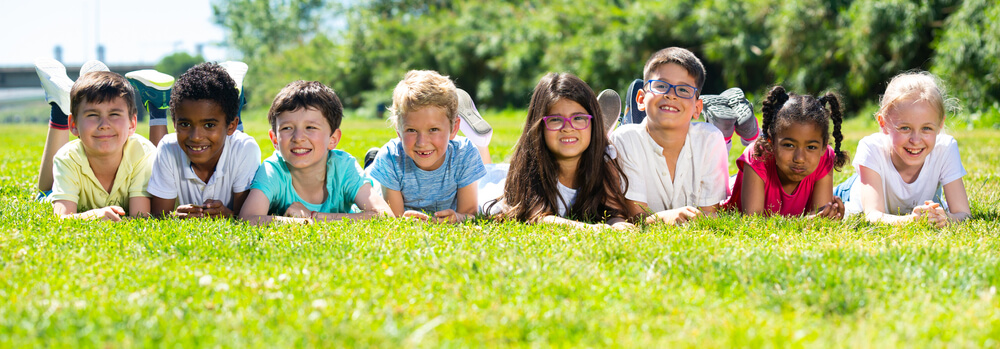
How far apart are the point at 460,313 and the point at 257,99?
138 feet

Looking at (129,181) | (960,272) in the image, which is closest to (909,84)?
(960,272)

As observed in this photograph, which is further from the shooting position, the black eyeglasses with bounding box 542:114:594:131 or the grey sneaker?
the grey sneaker

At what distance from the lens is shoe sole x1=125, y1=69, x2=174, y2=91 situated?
570cm

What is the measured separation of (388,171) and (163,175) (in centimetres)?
149

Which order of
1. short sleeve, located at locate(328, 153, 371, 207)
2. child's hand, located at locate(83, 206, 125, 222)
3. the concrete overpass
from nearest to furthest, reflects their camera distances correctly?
child's hand, located at locate(83, 206, 125, 222), short sleeve, located at locate(328, 153, 371, 207), the concrete overpass

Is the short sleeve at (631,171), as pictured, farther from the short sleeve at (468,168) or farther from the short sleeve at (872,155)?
the short sleeve at (872,155)

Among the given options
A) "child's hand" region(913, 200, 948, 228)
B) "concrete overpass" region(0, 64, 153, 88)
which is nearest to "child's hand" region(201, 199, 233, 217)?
"child's hand" region(913, 200, 948, 228)

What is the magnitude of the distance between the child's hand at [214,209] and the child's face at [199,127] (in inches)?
12.0

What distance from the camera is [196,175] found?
16.3 feet

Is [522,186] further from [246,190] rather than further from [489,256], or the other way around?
[246,190]

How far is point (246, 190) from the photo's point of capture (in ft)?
16.7

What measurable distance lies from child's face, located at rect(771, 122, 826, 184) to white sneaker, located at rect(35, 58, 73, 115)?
17.2 ft

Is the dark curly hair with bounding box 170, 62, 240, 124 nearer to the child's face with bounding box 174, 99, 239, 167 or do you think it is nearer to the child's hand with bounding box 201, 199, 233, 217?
the child's face with bounding box 174, 99, 239, 167

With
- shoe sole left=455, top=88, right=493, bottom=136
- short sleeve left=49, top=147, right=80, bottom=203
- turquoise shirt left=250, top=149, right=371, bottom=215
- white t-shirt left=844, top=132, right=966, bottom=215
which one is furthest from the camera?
shoe sole left=455, top=88, right=493, bottom=136
